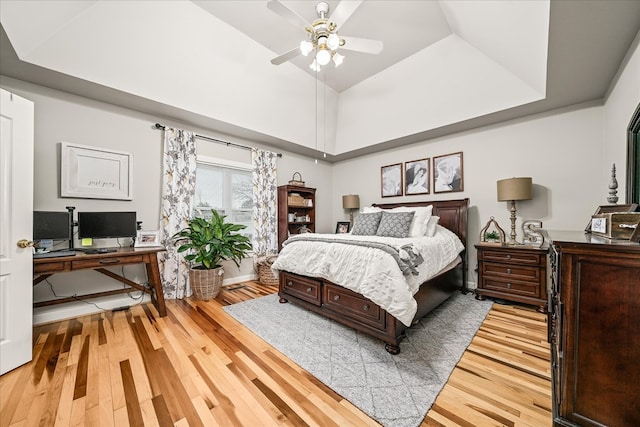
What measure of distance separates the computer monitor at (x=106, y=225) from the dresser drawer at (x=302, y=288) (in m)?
1.93

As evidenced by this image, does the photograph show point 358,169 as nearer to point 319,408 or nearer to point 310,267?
point 310,267

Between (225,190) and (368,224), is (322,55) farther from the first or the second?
(225,190)

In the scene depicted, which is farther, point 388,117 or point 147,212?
point 388,117

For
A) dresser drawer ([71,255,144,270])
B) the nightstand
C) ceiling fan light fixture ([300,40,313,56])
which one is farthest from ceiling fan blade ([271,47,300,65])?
the nightstand

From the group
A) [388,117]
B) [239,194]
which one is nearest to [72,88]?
[239,194]

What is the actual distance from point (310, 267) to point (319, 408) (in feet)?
4.25

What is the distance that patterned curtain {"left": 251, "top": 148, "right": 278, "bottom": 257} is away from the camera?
13.5 feet

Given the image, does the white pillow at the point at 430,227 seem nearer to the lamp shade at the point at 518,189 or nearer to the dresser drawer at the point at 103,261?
the lamp shade at the point at 518,189

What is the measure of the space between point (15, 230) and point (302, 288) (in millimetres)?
2449

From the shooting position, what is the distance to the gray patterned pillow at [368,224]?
3344 millimetres

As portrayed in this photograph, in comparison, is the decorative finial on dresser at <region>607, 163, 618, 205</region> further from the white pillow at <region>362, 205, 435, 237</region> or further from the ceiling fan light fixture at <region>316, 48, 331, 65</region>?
the ceiling fan light fixture at <region>316, 48, 331, 65</region>

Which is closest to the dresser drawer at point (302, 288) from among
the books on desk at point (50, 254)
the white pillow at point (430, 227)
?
the white pillow at point (430, 227)

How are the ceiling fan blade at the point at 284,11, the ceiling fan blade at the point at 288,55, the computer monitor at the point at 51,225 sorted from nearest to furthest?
the ceiling fan blade at the point at 284,11, the computer monitor at the point at 51,225, the ceiling fan blade at the point at 288,55

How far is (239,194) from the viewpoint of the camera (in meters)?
4.12
